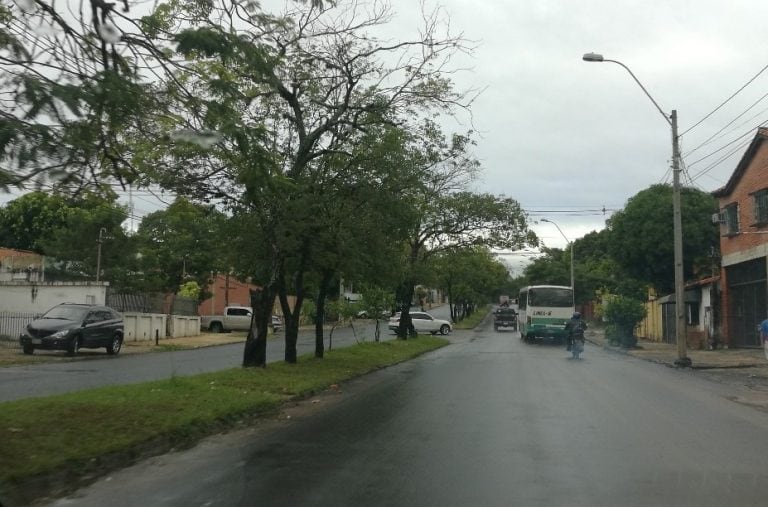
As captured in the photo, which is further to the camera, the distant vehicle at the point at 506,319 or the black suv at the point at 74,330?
the distant vehicle at the point at 506,319

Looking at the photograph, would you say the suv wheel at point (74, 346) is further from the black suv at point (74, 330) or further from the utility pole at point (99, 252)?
the utility pole at point (99, 252)

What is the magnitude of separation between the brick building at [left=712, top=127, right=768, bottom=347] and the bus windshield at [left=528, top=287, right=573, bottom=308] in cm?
801

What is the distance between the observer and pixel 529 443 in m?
8.98

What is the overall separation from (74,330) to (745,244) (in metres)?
24.7

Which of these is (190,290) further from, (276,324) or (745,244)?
(745,244)

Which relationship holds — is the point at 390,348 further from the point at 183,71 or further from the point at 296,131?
the point at 183,71

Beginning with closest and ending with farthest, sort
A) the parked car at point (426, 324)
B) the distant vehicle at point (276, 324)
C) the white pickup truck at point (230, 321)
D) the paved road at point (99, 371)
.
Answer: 1. the paved road at point (99, 371)
2. the distant vehicle at point (276, 324)
3. the white pickup truck at point (230, 321)
4. the parked car at point (426, 324)

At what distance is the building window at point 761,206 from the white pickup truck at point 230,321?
2929cm

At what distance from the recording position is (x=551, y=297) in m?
37.5

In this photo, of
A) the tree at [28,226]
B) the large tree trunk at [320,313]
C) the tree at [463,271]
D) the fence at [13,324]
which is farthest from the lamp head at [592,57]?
the tree at [28,226]

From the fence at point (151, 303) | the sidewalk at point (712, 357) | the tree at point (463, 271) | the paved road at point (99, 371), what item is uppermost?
the tree at point (463, 271)

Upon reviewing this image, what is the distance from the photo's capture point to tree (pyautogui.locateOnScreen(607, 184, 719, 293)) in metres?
34.6

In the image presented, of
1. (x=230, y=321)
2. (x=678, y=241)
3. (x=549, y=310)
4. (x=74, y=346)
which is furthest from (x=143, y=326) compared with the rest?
(x=678, y=241)

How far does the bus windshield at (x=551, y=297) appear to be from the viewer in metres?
37.4
